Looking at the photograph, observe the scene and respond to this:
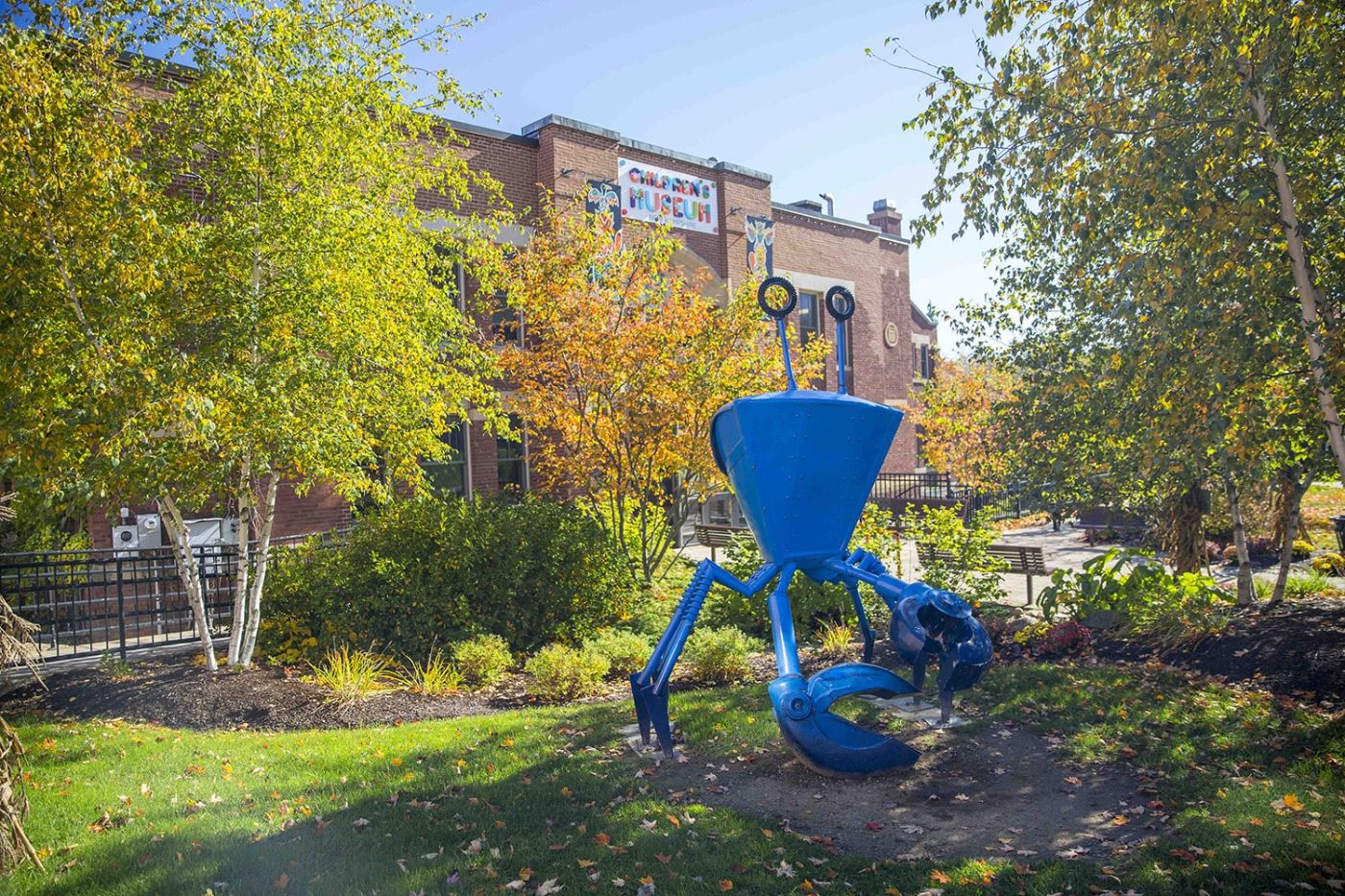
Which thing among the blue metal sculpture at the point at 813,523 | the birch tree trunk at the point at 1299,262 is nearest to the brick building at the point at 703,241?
the blue metal sculpture at the point at 813,523

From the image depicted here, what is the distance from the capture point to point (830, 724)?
4719mm

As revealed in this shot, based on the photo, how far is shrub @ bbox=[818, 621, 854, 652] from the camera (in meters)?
8.65

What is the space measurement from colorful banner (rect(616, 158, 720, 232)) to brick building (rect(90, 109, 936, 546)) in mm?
25

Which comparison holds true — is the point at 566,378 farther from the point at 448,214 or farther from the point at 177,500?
the point at 177,500

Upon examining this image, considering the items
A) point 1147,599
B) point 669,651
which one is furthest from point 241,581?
point 1147,599

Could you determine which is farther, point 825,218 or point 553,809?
point 825,218

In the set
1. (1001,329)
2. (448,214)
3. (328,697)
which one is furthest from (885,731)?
(448,214)

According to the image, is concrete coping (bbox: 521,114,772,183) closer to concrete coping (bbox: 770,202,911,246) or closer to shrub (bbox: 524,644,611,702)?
concrete coping (bbox: 770,202,911,246)

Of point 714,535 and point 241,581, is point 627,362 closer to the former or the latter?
point 241,581

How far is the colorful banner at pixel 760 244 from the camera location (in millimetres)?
21250

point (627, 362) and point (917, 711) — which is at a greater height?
point (627, 362)

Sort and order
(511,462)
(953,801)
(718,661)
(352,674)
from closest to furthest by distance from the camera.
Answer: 1. (953,801)
2. (352,674)
3. (718,661)
4. (511,462)

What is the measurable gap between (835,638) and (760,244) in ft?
47.4

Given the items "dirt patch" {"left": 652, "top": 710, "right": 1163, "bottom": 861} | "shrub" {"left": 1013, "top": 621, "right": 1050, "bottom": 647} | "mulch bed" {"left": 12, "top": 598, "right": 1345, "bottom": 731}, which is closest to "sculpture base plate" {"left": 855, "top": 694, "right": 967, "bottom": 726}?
"dirt patch" {"left": 652, "top": 710, "right": 1163, "bottom": 861}
